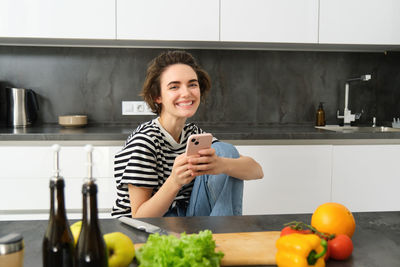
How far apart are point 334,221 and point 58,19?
2.15 meters

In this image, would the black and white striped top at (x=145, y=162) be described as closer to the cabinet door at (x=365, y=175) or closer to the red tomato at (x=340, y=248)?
the red tomato at (x=340, y=248)

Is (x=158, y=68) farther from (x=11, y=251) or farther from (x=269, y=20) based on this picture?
(x=269, y=20)

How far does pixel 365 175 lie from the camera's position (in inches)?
92.7

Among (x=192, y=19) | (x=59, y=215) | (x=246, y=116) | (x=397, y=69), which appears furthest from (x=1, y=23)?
(x=397, y=69)

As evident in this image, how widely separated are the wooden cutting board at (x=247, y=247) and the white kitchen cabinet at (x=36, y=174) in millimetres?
1421

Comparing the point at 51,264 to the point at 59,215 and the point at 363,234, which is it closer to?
the point at 59,215

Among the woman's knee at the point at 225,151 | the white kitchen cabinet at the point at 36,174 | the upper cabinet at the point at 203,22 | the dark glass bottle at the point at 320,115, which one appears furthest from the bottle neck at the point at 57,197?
the dark glass bottle at the point at 320,115

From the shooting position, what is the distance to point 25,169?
2.15 metres

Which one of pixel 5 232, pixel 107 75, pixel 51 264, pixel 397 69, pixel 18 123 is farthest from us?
pixel 397 69

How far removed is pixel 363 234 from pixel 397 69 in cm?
250

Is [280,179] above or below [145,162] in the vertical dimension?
below

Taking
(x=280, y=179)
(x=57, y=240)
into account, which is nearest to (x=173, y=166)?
(x=57, y=240)

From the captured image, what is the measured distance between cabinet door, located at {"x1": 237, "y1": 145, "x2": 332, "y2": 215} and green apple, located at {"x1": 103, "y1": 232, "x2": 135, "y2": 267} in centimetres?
159

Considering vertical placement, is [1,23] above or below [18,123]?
above
